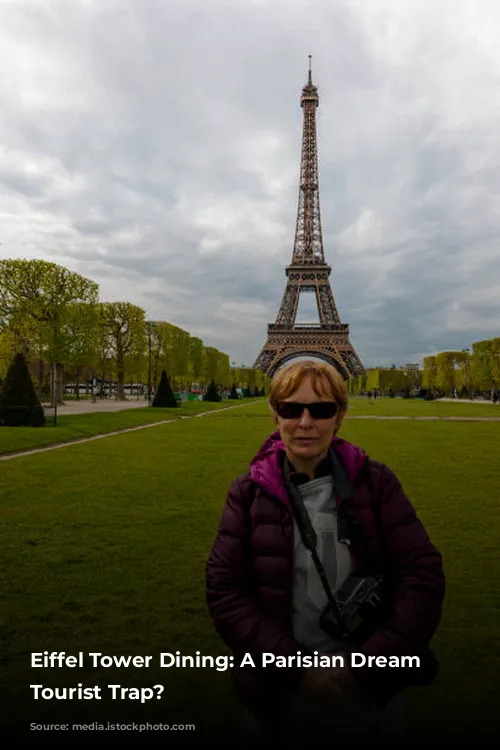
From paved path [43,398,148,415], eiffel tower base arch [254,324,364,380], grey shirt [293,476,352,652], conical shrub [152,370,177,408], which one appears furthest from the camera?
eiffel tower base arch [254,324,364,380]

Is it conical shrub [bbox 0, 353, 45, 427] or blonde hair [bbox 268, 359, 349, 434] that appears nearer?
blonde hair [bbox 268, 359, 349, 434]

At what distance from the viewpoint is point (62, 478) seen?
1079 cm

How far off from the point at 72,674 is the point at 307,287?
79917mm

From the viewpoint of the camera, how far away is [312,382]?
2.36m

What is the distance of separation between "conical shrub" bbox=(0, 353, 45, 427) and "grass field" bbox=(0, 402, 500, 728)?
36.6 ft

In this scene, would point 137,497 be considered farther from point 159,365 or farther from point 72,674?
point 159,365

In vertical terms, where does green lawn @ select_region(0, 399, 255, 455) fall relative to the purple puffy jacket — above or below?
below

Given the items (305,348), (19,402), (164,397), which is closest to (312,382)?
(19,402)

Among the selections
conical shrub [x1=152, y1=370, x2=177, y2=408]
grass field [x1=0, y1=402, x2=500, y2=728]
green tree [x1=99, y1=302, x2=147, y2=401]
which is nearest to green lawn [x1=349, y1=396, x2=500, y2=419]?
conical shrub [x1=152, y1=370, x2=177, y2=408]

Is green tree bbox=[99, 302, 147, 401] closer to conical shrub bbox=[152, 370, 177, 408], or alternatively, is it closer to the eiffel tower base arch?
conical shrub bbox=[152, 370, 177, 408]

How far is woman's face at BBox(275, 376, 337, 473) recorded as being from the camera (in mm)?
2289

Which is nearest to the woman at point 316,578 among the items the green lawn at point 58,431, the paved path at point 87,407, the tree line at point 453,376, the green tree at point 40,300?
the green lawn at point 58,431

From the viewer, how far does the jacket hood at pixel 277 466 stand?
2.22m

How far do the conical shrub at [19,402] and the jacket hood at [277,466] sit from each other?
22302 mm
